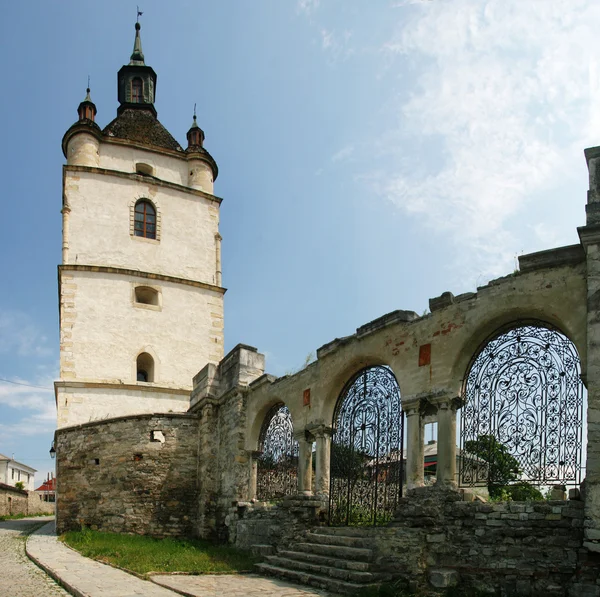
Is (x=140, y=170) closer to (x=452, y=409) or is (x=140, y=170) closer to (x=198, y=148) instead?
(x=198, y=148)

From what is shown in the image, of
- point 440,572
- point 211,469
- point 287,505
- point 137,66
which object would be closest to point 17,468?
point 137,66

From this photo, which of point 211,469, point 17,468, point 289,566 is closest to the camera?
point 289,566

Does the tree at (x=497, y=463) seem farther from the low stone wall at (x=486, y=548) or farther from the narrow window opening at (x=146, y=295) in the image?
the narrow window opening at (x=146, y=295)

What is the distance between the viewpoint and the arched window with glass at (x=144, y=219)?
2511 centimetres

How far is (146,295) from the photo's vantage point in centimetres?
2472

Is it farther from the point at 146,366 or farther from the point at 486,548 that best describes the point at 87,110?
the point at 486,548

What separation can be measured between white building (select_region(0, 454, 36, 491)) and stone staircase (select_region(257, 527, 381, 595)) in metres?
50.5

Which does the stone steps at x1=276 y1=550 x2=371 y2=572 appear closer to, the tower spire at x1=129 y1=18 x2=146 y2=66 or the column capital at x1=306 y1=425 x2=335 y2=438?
the column capital at x1=306 y1=425 x2=335 y2=438

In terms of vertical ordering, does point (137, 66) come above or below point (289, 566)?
above

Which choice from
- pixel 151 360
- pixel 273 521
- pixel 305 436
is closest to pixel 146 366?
pixel 151 360

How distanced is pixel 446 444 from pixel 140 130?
21831 mm

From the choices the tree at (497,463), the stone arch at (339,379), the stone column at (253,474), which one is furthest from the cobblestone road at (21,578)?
the tree at (497,463)

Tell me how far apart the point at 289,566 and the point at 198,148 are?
2067cm

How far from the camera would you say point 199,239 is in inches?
Result: 1030
